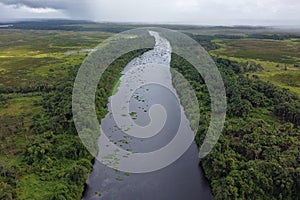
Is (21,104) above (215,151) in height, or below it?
below

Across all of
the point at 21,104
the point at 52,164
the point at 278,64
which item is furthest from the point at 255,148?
the point at 278,64

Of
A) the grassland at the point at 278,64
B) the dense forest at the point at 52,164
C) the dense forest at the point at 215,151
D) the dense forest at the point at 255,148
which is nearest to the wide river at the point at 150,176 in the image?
the dense forest at the point at 215,151

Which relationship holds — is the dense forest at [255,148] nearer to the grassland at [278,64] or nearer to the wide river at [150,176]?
the wide river at [150,176]

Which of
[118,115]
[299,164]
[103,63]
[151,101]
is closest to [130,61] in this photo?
[103,63]

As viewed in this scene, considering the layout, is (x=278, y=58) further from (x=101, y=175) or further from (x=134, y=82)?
(x=101, y=175)

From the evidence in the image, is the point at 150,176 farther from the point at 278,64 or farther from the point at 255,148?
the point at 278,64

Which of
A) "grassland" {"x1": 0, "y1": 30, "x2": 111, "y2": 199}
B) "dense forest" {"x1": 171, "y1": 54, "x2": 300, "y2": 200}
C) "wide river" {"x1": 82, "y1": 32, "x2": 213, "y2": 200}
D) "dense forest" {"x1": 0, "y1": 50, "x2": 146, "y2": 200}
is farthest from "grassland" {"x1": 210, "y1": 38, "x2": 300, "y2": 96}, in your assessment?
"grassland" {"x1": 0, "y1": 30, "x2": 111, "y2": 199}

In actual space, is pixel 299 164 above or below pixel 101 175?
above

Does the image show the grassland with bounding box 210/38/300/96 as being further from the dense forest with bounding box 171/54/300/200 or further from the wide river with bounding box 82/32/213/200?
the wide river with bounding box 82/32/213/200
